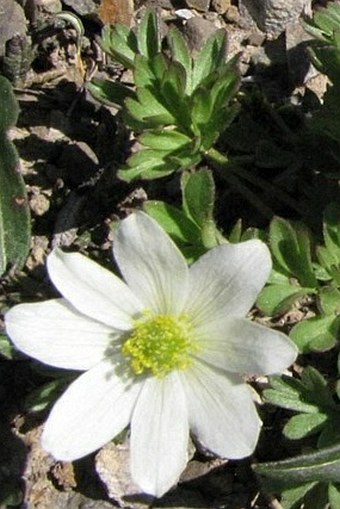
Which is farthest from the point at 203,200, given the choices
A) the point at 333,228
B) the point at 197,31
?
the point at 197,31

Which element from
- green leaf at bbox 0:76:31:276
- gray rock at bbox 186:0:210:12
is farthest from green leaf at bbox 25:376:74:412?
gray rock at bbox 186:0:210:12

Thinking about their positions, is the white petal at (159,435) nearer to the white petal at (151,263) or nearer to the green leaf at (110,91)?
the white petal at (151,263)

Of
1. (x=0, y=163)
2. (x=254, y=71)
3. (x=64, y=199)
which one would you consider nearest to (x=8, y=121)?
(x=0, y=163)

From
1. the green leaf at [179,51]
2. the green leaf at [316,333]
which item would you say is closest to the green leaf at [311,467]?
the green leaf at [316,333]

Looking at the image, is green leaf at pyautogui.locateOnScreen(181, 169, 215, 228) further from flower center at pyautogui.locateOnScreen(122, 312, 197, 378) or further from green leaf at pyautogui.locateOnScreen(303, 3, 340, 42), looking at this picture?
green leaf at pyautogui.locateOnScreen(303, 3, 340, 42)

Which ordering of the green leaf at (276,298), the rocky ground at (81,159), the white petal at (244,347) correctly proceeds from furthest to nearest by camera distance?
the rocky ground at (81,159), the green leaf at (276,298), the white petal at (244,347)

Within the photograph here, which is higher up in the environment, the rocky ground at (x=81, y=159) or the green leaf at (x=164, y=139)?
the green leaf at (x=164, y=139)

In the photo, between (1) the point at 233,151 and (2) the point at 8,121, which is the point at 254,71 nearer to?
(1) the point at 233,151
